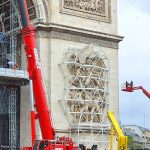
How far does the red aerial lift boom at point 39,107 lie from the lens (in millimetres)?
19344

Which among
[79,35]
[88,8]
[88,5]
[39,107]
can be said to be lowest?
[39,107]

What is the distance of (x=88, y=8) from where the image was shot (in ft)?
103

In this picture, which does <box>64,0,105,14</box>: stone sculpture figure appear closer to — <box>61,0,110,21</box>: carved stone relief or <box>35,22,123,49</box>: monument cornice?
<box>61,0,110,21</box>: carved stone relief

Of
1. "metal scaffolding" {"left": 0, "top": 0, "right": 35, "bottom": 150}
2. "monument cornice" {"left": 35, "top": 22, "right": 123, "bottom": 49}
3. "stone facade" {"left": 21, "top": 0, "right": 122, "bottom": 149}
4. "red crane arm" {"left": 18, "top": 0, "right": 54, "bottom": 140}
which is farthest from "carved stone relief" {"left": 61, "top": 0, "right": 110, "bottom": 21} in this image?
"red crane arm" {"left": 18, "top": 0, "right": 54, "bottom": 140}

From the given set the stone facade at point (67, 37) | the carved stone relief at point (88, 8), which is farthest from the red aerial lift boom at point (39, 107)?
the carved stone relief at point (88, 8)

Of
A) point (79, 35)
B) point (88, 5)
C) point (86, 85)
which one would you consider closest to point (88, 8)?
point (88, 5)

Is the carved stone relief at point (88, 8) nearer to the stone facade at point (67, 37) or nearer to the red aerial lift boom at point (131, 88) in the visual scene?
the stone facade at point (67, 37)

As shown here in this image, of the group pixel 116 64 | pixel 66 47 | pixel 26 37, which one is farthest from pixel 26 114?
pixel 26 37

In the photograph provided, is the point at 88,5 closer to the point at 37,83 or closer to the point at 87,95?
the point at 87,95

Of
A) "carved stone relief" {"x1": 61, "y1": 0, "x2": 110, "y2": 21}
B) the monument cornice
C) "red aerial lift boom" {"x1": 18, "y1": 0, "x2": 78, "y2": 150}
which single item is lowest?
"red aerial lift boom" {"x1": 18, "y1": 0, "x2": 78, "y2": 150}

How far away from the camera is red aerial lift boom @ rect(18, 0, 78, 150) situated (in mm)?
19344

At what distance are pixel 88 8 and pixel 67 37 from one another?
2.57 meters

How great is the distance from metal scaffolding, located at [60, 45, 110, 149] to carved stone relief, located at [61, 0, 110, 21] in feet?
Result: 6.74

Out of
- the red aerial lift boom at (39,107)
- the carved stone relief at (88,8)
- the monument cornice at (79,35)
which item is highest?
the carved stone relief at (88,8)
